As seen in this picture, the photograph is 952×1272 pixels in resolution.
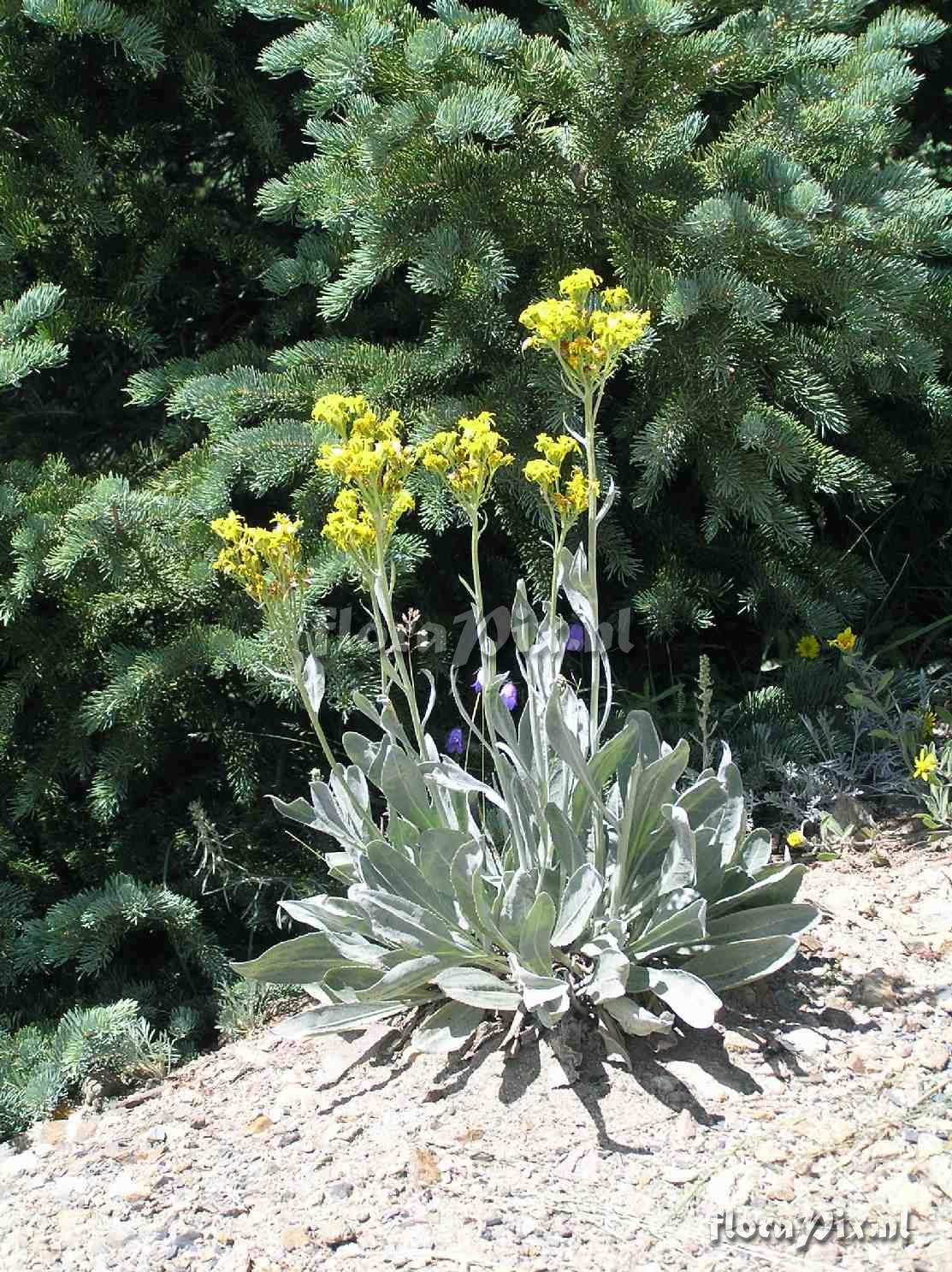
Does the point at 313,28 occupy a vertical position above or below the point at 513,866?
above

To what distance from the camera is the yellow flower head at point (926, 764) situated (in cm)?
292

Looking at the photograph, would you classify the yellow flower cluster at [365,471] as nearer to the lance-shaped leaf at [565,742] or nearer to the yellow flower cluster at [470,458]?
the yellow flower cluster at [470,458]

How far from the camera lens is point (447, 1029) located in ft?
7.10

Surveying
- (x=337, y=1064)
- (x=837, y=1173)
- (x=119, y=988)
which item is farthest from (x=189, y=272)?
(x=837, y=1173)

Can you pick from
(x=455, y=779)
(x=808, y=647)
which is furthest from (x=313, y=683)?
(x=808, y=647)

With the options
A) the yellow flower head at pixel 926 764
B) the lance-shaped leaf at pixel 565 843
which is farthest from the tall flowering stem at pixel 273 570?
the yellow flower head at pixel 926 764

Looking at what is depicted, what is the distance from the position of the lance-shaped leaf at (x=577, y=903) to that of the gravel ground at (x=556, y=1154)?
8.0 inches

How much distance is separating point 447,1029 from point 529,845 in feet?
1.18

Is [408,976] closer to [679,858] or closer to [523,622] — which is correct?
[679,858]

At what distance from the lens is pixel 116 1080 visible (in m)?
2.70

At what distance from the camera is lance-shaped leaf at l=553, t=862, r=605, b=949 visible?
6.84 feet

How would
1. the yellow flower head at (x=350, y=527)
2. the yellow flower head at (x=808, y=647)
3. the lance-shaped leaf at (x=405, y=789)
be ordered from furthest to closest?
the yellow flower head at (x=808, y=647) → the lance-shaped leaf at (x=405, y=789) → the yellow flower head at (x=350, y=527)

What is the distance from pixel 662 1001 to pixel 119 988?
1415 mm

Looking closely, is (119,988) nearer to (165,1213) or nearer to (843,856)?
(165,1213)
